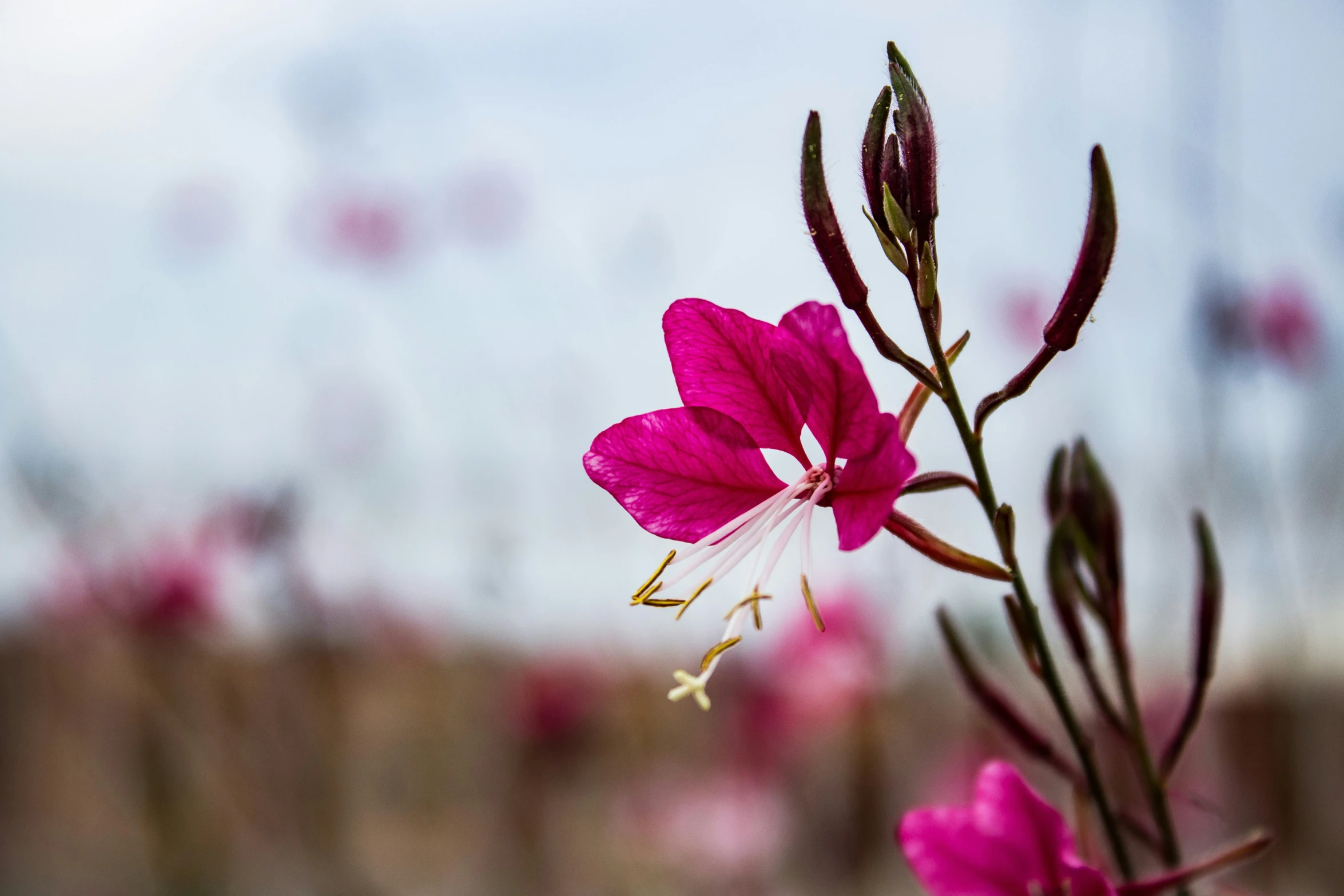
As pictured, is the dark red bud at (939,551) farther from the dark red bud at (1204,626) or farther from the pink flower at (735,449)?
the dark red bud at (1204,626)

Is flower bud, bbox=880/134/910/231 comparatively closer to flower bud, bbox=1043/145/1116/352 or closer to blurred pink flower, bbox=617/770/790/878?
flower bud, bbox=1043/145/1116/352

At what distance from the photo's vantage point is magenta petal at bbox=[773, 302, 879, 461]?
12.7 inches

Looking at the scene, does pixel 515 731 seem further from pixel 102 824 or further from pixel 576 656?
pixel 102 824

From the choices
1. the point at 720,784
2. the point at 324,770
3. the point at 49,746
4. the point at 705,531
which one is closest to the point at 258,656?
the point at 324,770

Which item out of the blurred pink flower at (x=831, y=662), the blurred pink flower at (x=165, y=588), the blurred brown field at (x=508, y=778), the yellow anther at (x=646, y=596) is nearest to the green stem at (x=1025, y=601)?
the yellow anther at (x=646, y=596)

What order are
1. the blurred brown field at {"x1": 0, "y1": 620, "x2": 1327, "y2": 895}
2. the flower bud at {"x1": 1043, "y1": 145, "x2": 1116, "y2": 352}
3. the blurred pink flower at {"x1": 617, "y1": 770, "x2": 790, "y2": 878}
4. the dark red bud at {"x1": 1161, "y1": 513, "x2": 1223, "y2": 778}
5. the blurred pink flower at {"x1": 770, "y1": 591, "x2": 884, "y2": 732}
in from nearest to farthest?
the flower bud at {"x1": 1043, "y1": 145, "x2": 1116, "y2": 352} < the dark red bud at {"x1": 1161, "y1": 513, "x2": 1223, "y2": 778} < the blurred pink flower at {"x1": 770, "y1": 591, "x2": 884, "y2": 732} < the blurred brown field at {"x1": 0, "y1": 620, "x2": 1327, "y2": 895} < the blurred pink flower at {"x1": 617, "y1": 770, "x2": 790, "y2": 878}

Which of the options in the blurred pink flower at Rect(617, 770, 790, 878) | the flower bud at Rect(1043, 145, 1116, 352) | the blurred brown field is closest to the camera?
the flower bud at Rect(1043, 145, 1116, 352)

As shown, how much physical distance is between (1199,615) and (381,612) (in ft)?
6.35

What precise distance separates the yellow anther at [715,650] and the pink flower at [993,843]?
10cm

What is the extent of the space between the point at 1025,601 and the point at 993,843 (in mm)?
Result: 130

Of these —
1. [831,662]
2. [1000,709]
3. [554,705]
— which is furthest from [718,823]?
[1000,709]

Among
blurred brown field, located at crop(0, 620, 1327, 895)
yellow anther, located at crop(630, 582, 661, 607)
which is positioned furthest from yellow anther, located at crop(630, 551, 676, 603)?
blurred brown field, located at crop(0, 620, 1327, 895)

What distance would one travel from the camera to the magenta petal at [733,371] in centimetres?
37

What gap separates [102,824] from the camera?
3.08 meters
